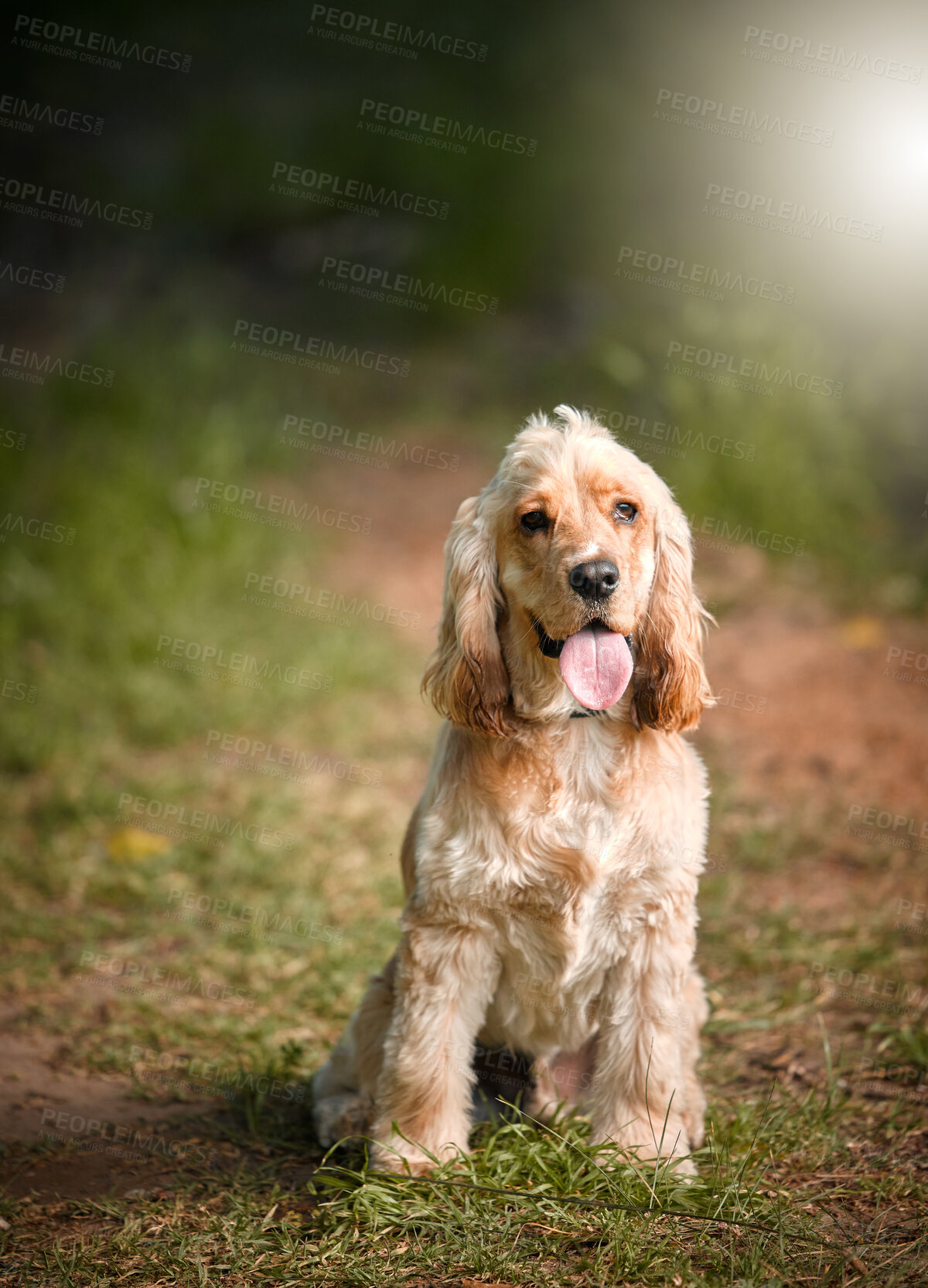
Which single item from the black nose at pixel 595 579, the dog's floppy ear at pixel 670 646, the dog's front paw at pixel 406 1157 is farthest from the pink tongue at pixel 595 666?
the dog's front paw at pixel 406 1157

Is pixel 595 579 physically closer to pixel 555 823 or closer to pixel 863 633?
pixel 555 823

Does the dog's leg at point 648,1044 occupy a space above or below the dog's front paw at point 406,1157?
above

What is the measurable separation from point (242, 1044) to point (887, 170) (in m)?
6.04

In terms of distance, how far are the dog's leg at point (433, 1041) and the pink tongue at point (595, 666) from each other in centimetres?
81

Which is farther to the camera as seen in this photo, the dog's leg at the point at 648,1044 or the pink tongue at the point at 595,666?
the dog's leg at the point at 648,1044

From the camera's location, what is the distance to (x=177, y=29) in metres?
13.9

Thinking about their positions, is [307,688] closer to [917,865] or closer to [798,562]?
[798,562]

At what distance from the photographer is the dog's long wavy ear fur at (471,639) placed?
3.39 meters

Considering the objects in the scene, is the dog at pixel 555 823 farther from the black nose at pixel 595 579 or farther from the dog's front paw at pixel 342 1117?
the dog's front paw at pixel 342 1117

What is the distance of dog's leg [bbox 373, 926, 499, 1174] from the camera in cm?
338

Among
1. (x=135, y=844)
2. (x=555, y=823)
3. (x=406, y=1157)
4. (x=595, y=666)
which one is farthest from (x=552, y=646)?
(x=135, y=844)

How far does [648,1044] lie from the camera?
3.39m

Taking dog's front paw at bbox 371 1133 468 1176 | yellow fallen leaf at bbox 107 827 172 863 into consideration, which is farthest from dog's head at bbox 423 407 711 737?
yellow fallen leaf at bbox 107 827 172 863

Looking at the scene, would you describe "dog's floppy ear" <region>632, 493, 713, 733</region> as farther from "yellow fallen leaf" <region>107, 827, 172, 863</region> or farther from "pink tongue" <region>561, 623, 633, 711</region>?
"yellow fallen leaf" <region>107, 827, 172, 863</region>
